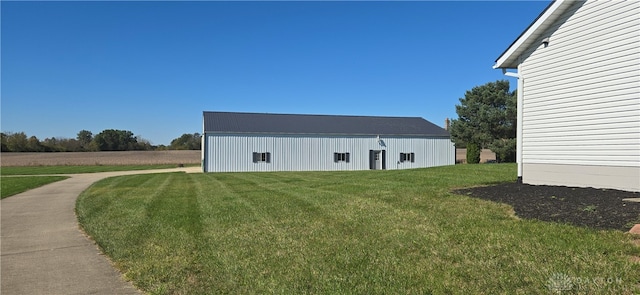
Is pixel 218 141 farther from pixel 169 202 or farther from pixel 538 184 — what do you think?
pixel 538 184

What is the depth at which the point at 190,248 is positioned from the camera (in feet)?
21.6

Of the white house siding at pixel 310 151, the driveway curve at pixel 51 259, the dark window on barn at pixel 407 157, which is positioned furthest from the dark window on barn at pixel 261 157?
the driveway curve at pixel 51 259

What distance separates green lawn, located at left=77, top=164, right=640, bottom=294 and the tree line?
86.8m

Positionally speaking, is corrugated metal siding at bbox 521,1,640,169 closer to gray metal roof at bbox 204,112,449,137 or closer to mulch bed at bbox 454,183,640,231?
mulch bed at bbox 454,183,640,231

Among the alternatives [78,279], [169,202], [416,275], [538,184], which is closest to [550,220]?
[416,275]

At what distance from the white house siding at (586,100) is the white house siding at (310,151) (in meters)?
26.0

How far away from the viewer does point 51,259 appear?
6.58 meters

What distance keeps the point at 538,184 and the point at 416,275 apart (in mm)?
8022

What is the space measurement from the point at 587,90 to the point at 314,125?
30064 mm

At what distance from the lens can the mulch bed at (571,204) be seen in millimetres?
6355

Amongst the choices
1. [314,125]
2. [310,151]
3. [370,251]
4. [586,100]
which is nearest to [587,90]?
[586,100]

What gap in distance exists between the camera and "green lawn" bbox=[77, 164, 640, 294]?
4432 millimetres

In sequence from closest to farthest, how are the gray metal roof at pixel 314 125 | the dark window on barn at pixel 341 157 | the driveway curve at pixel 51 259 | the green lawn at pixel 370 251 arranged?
the green lawn at pixel 370 251 < the driveway curve at pixel 51 259 < the gray metal roof at pixel 314 125 < the dark window on barn at pixel 341 157

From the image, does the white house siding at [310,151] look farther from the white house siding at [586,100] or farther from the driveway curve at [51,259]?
the white house siding at [586,100]
